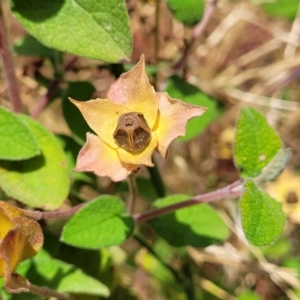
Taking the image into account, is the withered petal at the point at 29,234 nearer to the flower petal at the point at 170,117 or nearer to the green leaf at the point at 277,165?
the flower petal at the point at 170,117

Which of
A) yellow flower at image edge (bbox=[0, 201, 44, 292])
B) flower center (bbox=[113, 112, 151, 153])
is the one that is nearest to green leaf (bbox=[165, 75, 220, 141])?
flower center (bbox=[113, 112, 151, 153])

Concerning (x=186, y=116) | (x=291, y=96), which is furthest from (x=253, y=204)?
(x=291, y=96)

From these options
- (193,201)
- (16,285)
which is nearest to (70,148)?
(193,201)

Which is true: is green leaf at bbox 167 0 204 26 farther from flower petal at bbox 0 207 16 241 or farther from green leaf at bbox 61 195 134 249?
flower petal at bbox 0 207 16 241

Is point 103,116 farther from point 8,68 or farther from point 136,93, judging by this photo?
point 8,68

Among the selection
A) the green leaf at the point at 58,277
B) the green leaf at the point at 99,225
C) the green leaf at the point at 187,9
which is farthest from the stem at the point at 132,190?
the green leaf at the point at 187,9

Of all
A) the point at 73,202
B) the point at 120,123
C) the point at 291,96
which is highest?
the point at 120,123

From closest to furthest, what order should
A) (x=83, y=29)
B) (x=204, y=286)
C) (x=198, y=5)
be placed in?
(x=83, y=29), (x=198, y=5), (x=204, y=286)

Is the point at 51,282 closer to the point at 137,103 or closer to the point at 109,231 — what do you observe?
the point at 109,231

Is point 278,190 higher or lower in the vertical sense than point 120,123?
lower
